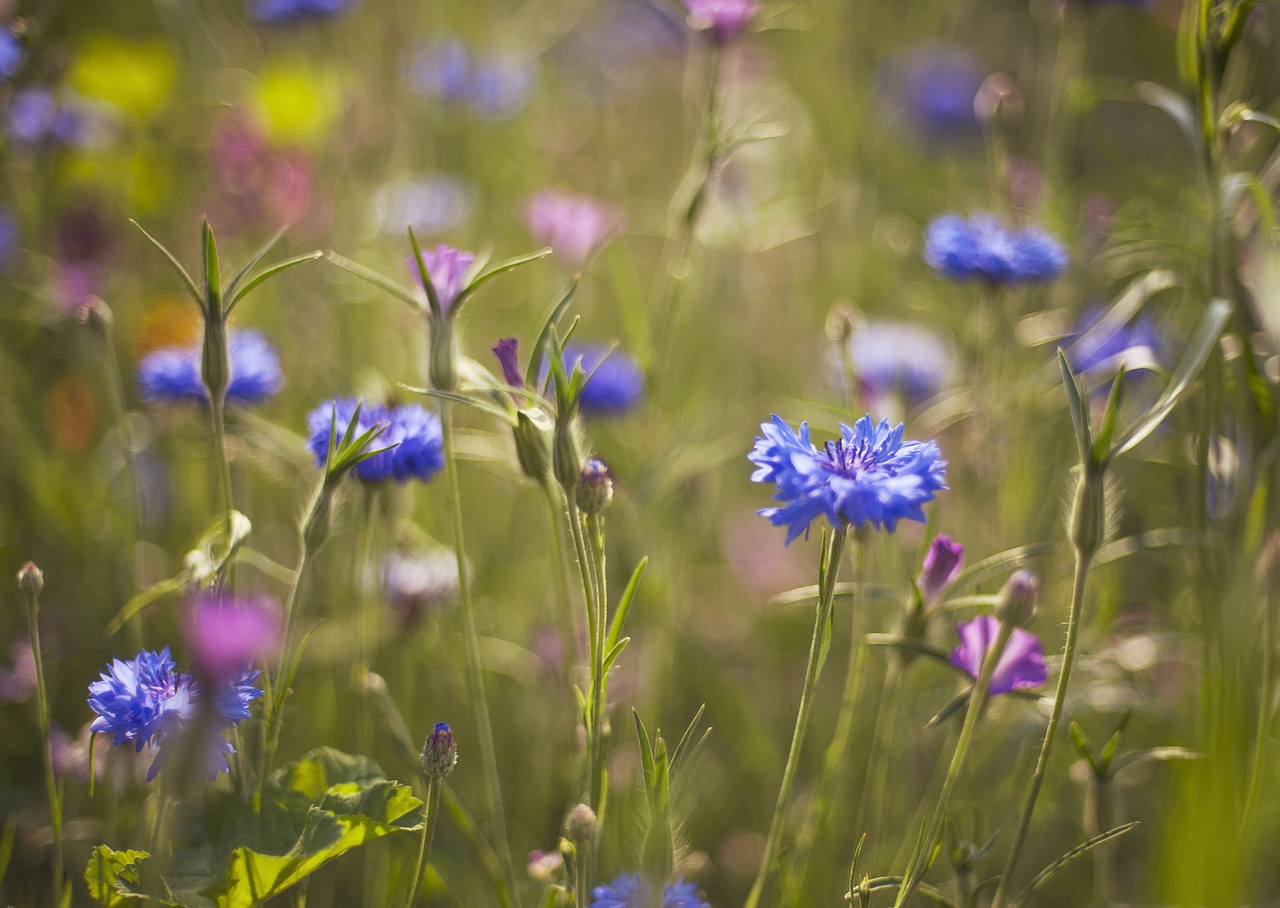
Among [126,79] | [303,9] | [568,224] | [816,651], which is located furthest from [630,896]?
[126,79]

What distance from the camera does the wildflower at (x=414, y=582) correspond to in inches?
52.1

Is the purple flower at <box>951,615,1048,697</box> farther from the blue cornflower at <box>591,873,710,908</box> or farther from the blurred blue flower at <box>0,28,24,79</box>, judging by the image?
the blurred blue flower at <box>0,28,24,79</box>

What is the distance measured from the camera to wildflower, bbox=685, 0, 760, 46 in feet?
4.64

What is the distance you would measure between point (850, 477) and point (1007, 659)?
0.31 metres

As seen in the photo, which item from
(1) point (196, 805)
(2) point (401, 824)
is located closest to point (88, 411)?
(1) point (196, 805)

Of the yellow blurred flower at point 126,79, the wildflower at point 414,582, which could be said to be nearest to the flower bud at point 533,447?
the wildflower at point 414,582

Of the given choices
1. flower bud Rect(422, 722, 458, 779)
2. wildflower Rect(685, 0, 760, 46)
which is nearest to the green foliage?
flower bud Rect(422, 722, 458, 779)

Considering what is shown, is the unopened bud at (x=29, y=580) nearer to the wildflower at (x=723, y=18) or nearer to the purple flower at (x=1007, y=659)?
the purple flower at (x=1007, y=659)

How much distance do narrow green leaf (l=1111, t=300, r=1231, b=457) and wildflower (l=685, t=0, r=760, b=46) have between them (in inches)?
29.8

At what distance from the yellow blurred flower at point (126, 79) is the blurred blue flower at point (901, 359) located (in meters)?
1.66

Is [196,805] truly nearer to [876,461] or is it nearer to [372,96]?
[876,461]

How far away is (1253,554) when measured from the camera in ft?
3.86

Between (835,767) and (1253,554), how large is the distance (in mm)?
567

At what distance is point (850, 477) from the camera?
821mm
